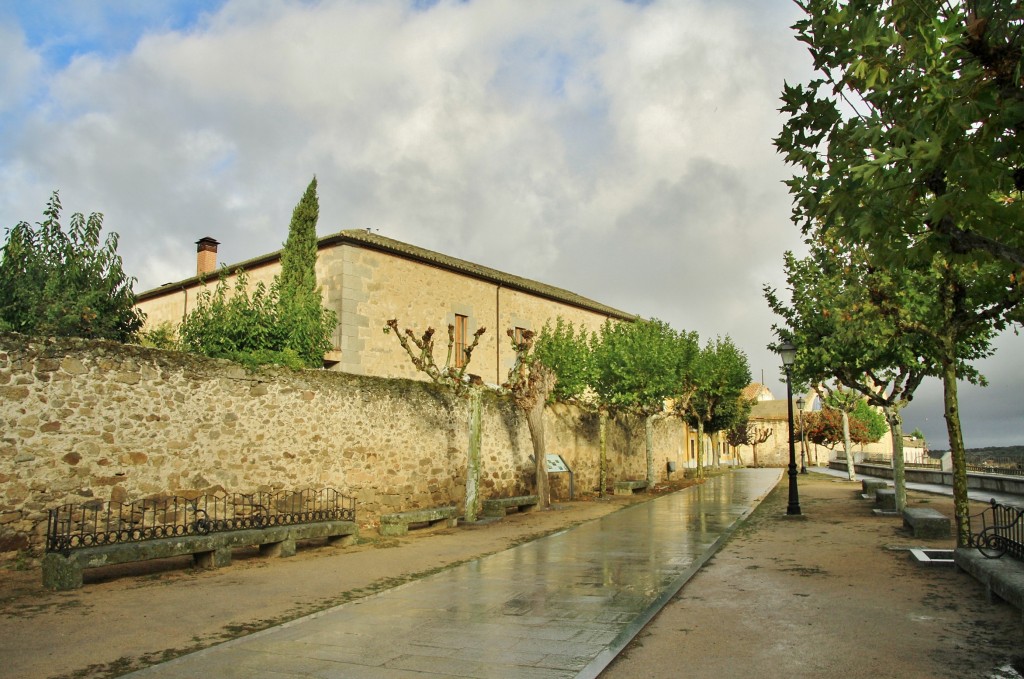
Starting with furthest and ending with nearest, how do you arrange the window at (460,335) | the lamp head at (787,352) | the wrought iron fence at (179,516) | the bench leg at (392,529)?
the window at (460,335) < the lamp head at (787,352) < the bench leg at (392,529) < the wrought iron fence at (179,516)

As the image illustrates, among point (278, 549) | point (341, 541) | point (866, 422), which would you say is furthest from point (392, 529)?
point (866, 422)

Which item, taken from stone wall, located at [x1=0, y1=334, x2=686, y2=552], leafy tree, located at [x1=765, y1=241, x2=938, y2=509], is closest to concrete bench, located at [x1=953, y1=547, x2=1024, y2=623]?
leafy tree, located at [x1=765, y1=241, x2=938, y2=509]

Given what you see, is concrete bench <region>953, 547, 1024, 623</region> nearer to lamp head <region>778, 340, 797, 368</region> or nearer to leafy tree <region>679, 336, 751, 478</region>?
lamp head <region>778, 340, 797, 368</region>

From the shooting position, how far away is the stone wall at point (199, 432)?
909 cm

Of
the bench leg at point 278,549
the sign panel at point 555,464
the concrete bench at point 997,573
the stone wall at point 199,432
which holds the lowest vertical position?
the bench leg at point 278,549

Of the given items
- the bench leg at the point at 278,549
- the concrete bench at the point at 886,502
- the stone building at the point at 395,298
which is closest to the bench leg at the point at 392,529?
the bench leg at the point at 278,549

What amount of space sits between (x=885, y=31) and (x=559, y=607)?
19.3 ft

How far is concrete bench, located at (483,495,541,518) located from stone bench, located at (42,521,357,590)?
475cm

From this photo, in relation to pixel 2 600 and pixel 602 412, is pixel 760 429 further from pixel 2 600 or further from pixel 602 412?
pixel 2 600

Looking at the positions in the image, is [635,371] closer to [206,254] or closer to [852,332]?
[852,332]

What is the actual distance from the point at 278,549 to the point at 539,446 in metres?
8.14

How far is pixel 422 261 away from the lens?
23719mm

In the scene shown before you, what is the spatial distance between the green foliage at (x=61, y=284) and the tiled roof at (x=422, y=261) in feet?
7.90

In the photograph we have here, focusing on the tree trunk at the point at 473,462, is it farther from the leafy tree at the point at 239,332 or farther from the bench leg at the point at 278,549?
the bench leg at the point at 278,549
